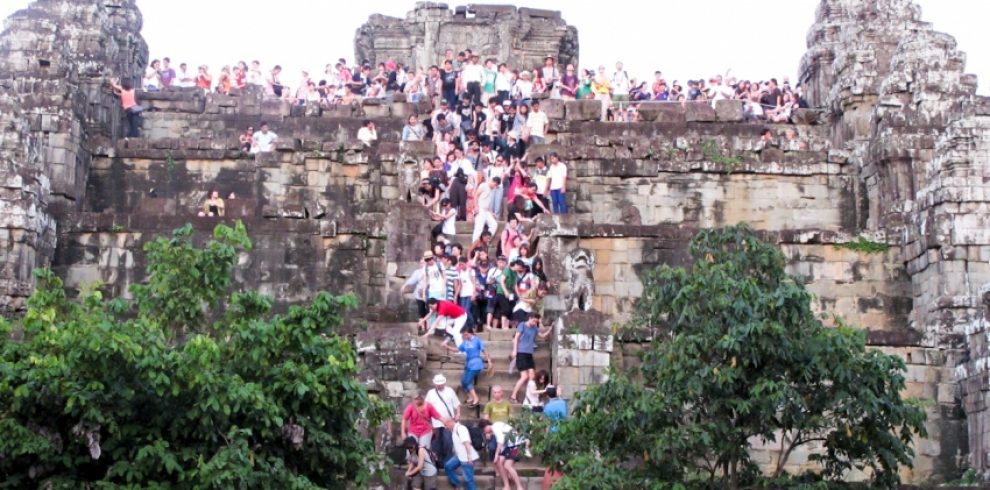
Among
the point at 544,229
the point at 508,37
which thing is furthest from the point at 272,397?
the point at 508,37

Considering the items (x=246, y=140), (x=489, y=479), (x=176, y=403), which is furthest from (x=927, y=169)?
(x=176, y=403)

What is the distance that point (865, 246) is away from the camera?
33062 mm

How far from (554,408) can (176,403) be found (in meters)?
7.12

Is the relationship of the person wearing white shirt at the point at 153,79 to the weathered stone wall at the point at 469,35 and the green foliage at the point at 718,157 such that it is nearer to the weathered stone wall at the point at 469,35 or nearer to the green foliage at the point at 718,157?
the weathered stone wall at the point at 469,35

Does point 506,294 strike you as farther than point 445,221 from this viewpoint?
No

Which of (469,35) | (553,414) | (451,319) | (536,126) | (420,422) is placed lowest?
(420,422)

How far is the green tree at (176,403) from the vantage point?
19422 millimetres

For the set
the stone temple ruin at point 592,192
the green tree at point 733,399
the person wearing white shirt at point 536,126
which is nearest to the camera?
the green tree at point 733,399

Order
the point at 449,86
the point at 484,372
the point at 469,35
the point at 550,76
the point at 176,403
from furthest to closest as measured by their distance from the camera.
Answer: the point at 469,35
the point at 550,76
the point at 449,86
the point at 484,372
the point at 176,403

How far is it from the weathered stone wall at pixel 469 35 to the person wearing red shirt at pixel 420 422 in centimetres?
2325

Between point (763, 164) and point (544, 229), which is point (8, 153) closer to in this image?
point (544, 229)

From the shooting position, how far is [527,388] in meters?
27.2

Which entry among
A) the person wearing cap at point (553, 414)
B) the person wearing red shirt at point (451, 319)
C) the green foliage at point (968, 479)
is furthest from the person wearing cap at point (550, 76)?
the green foliage at point (968, 479)

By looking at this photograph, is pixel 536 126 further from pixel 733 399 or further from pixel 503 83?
pixel 733 399
